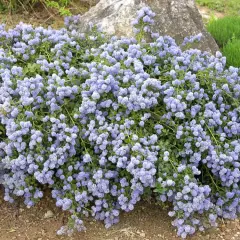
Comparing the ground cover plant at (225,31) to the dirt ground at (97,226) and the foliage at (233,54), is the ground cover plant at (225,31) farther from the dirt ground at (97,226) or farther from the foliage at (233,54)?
the dirt ground at (97,226)

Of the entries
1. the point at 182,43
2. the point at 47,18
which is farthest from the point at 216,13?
the point at 182,43

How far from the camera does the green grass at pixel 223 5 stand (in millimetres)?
5879

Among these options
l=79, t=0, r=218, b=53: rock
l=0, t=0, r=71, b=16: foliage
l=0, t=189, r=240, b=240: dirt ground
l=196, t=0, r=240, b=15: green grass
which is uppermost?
l=0, t=0, r=71, b=16: foliage

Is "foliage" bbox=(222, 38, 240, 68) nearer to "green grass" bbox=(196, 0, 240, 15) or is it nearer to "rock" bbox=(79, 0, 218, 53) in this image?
"rock" bbox=(79, 0, 218, 53)

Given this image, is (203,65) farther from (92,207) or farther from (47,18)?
(47,18)

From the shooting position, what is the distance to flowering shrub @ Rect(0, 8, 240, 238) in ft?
7.79

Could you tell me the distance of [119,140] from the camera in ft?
7.82

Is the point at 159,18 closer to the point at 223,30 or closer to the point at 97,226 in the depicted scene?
the point at 223,30

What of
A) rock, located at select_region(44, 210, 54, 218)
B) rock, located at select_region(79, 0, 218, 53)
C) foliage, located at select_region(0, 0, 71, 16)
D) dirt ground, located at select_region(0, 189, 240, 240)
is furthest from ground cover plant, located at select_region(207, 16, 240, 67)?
rock, located at select_region(44, 210, 54, 218)

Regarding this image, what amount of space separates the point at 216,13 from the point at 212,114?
3550 millimetres

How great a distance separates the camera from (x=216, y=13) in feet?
19.0

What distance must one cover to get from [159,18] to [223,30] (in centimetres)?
100

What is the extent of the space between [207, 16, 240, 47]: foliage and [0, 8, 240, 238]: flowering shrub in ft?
5.01

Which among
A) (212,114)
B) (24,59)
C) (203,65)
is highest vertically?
(24,59)
